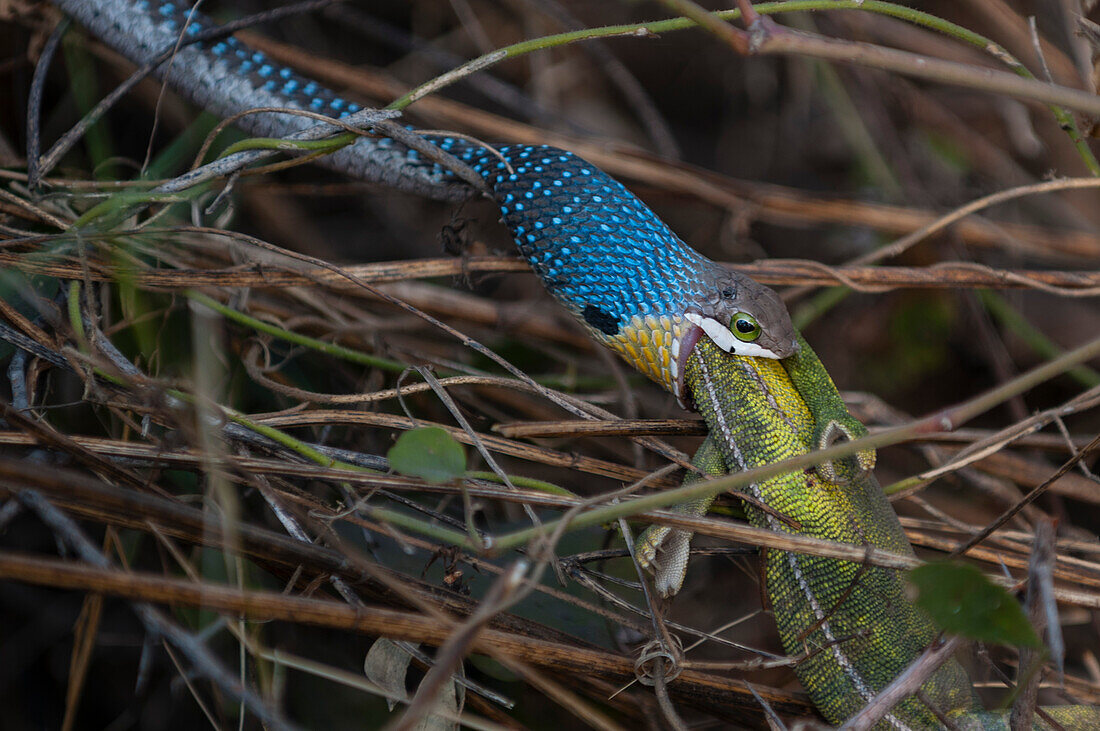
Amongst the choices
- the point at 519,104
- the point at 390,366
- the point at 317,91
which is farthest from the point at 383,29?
the point at 390,366

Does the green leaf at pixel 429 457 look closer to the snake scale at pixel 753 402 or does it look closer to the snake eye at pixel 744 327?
the snake scale at pixel 753 402

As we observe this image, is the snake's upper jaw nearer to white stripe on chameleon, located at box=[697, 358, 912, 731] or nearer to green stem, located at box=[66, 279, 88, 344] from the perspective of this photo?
white stripe on chameleon, located at box=[697, 358, 912, 731]

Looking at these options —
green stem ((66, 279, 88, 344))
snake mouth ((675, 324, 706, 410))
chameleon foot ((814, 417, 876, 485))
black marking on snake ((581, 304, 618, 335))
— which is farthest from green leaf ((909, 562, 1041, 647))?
green stem ((66, 279, 88, 344))

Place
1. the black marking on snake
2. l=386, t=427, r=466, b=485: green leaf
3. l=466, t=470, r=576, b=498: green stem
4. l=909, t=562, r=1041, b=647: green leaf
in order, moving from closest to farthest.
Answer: l=909, t=562, r=1041, b=647: green leaf < l=386, t=427, r=466, b=485: green leaf < l=466, t=470, r=576, b=498: green stem < the black marking on snake

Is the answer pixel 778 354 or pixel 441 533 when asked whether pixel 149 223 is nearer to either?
pixel 441 533

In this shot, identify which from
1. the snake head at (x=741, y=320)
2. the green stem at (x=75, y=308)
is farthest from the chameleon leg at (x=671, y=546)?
the green stem at (x=75, y=308)
